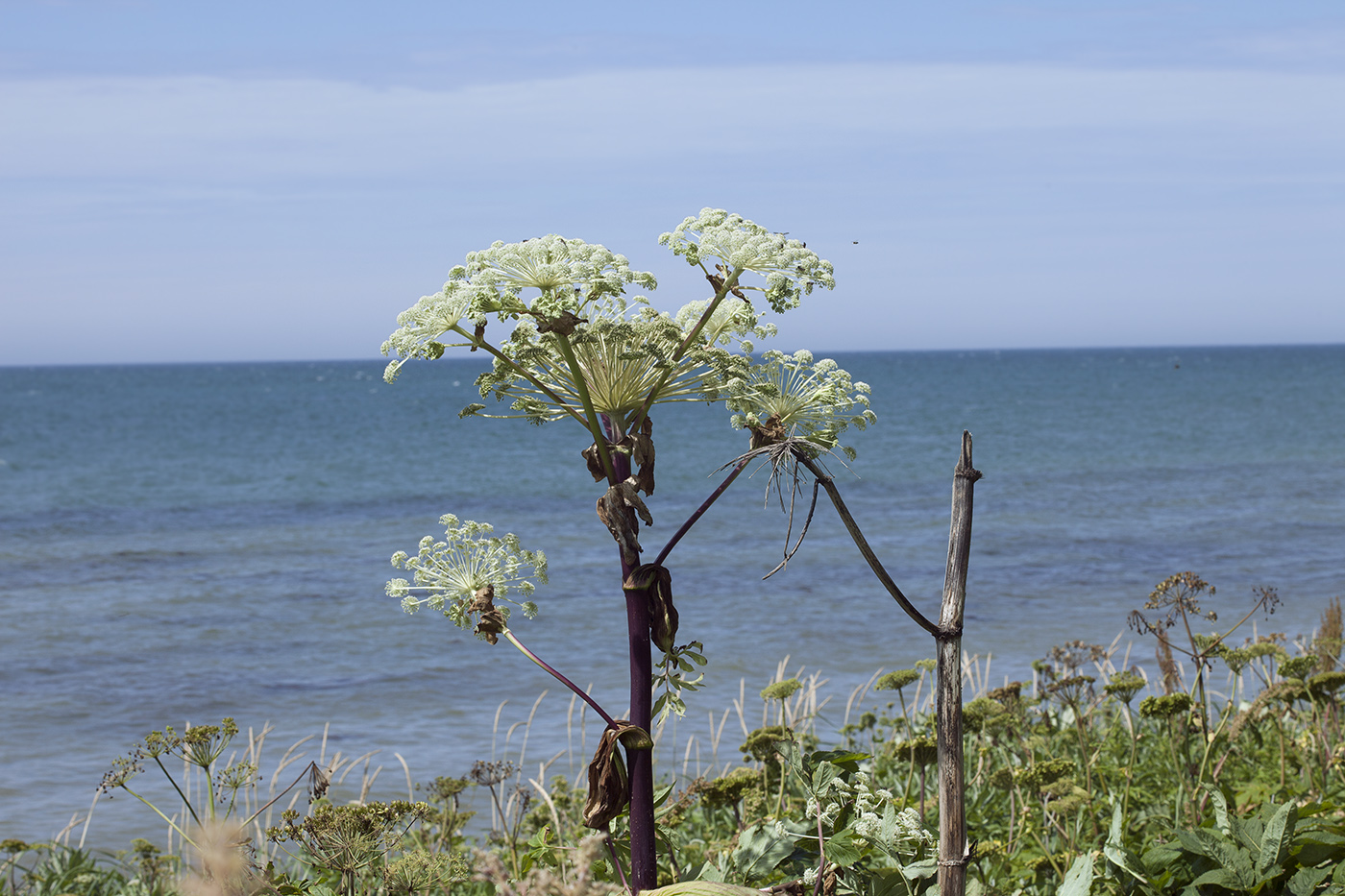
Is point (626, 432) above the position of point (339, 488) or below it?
above

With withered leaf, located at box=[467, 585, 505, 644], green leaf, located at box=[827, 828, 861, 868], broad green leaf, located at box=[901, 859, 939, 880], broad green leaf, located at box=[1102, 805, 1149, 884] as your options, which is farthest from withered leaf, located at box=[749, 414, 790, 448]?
broad green leaf, located at box=[1102, 805, 1149, 884]

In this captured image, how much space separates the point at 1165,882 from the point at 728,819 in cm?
205

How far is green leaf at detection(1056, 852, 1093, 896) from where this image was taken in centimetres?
244

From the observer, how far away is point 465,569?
2146 mm

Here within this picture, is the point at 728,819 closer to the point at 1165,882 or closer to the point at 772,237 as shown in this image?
the point at 1165,882

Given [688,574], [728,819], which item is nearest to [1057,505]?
[688,574]

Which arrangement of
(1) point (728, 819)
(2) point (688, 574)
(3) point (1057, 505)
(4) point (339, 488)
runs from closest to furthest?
(1) point (728, 819) < (2) point (688, 574) < (3) point (1057, 505) < (4) point (339, 488)

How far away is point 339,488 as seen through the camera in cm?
3088

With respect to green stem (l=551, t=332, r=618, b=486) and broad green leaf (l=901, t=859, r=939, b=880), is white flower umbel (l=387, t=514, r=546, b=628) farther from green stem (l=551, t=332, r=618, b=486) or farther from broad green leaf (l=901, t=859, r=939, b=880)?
broad green leaf (l=901, t=859, r=939, b=880)

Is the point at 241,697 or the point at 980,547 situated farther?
the point at 980,547

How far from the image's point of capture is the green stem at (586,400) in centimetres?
187

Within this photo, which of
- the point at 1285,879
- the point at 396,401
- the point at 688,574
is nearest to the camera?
the point at 1285,879

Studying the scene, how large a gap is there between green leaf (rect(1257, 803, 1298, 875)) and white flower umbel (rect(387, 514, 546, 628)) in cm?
189

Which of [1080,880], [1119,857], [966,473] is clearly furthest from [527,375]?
[1119,857]
